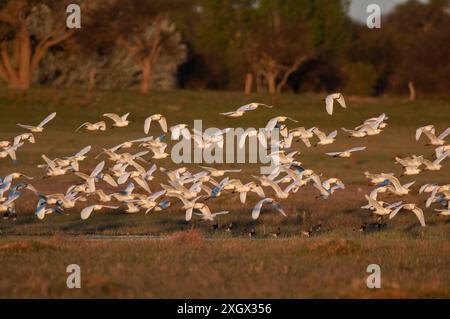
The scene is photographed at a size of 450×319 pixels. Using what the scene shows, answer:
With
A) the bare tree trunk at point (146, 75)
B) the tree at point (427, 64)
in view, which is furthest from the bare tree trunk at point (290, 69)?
the bare tree trunk at point (146, 75)

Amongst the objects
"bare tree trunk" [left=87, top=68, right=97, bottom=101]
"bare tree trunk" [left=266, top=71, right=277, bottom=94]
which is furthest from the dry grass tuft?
"bare tree trunk" [left=266, top=71, right=277, bottom=94]

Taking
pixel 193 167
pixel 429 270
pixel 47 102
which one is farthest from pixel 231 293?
pixel 47 102

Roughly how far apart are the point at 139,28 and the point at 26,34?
18.5 feet

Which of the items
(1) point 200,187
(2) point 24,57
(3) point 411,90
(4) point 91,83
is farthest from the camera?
(3) point 411,90

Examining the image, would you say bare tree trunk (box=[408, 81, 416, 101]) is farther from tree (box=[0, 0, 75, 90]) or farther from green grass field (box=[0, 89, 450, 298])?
green grass field (box=[0, 89, 450, 298])

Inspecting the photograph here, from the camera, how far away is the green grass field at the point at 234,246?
1198 centimetres

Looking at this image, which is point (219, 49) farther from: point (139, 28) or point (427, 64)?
point (139, 28)

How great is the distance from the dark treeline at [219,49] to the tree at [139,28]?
0.15 feet

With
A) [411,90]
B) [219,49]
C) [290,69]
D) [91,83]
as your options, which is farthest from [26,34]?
[219,49]

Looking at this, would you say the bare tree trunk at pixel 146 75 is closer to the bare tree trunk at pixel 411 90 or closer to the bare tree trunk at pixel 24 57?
the bare tree trunk at pixel 24 57

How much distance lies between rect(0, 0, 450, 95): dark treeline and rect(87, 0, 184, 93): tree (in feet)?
0.15

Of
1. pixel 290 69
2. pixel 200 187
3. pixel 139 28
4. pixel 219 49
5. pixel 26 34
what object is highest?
pixel 139 28

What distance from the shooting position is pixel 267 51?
168 ft

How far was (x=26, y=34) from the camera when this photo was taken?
41531mm
